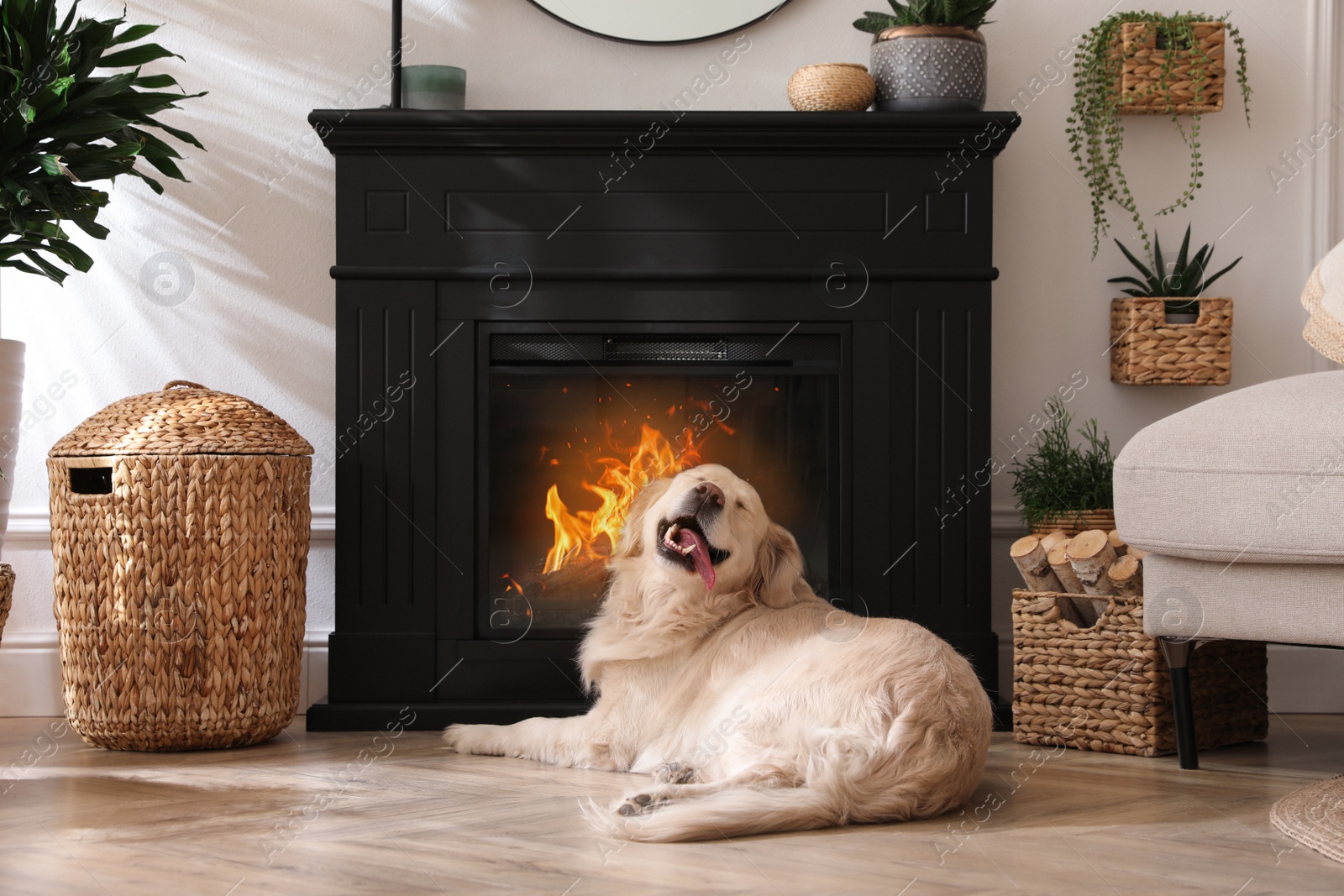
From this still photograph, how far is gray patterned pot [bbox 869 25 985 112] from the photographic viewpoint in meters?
2.43

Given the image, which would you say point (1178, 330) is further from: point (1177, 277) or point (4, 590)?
point (4, 590)

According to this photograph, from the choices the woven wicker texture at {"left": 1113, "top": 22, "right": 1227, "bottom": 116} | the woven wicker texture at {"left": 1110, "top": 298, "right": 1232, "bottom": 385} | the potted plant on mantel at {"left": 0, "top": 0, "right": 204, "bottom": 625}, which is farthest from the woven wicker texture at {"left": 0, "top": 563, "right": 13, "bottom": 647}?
the woven wicker texture at {"left": 1113, "top": 22, "right": 1227, "bottom": 116}

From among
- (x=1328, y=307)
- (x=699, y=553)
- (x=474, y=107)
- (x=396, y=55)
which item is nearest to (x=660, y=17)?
(x=474, y=107)

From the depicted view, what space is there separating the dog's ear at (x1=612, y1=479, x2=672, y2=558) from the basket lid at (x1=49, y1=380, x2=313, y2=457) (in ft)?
2.28

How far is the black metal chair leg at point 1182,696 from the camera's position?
6.37 ft

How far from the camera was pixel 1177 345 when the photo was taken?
2576 millimetres

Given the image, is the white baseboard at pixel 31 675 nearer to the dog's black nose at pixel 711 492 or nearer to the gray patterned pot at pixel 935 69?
the dog's black nose at pixel 711 492

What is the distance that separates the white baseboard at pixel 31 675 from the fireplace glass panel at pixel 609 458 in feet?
2.02

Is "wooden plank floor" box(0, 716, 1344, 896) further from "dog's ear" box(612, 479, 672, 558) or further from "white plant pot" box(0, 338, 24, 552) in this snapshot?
"white plant pot" box(0, 338, 24, 552)

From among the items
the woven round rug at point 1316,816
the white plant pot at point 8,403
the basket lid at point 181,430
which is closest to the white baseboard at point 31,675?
the white plant pot at point 8,403

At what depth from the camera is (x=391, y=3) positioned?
8.63ft

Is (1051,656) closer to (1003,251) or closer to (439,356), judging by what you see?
(1003,251)

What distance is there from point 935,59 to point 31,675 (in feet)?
8.06

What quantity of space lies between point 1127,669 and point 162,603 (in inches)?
71.7
